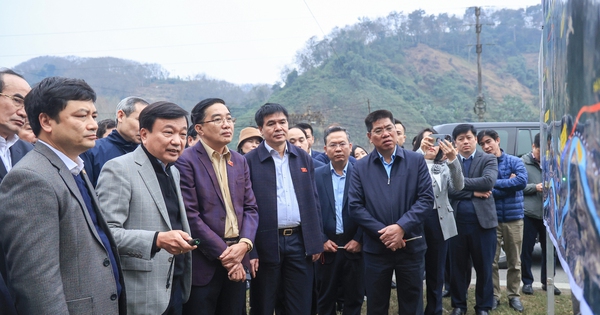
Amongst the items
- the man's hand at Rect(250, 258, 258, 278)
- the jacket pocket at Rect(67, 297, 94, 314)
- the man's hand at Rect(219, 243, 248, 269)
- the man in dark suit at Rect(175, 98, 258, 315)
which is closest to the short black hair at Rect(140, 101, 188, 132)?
the man in dark suit at Rect(175, 98, 258, 315)

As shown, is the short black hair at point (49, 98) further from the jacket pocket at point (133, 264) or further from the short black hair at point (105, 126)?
the short black hair at point (105, 126)

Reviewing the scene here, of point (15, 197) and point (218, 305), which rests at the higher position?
point (15, 197)

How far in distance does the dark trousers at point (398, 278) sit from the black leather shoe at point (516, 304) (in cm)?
185

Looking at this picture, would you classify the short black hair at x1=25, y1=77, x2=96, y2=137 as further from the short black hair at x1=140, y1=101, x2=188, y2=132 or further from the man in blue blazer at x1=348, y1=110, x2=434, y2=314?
the man in blue blazer at x1=348, y1=110, x2=434, y2=314

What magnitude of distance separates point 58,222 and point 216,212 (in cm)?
156

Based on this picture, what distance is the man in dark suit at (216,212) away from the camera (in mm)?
3551

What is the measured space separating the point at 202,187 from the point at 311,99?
36084mm

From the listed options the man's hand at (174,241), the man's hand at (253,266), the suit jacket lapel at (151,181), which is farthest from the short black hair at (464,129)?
the man's hand at (174,241)

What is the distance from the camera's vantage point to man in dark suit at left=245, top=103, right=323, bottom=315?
415 cm

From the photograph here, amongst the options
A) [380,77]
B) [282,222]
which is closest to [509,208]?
[282,222]

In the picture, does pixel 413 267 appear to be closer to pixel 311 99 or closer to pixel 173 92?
pixel 311 99

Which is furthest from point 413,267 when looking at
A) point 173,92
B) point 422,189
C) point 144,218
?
point 173,92

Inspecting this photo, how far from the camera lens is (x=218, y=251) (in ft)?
11.5

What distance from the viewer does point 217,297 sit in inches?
146
